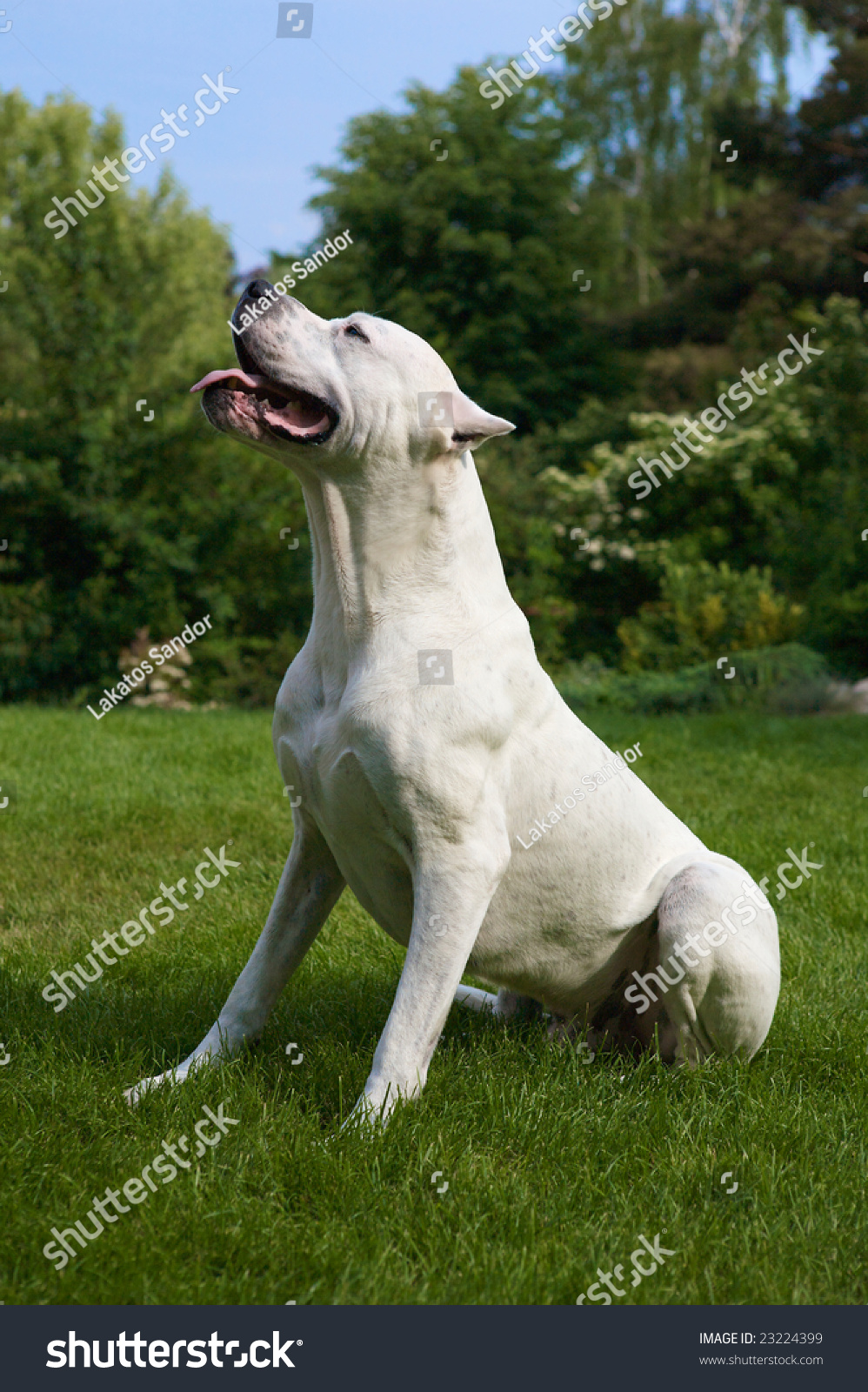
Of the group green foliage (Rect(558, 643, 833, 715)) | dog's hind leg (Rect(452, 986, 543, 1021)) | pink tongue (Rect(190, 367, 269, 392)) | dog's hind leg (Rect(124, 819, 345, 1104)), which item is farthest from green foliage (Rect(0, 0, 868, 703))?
pink tongue (Rect(190, 367, 269, 392))

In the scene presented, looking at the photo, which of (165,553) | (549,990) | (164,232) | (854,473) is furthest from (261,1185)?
(164,232)

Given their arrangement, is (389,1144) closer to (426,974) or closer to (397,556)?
(426,974)

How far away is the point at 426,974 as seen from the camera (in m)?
A: 2.82

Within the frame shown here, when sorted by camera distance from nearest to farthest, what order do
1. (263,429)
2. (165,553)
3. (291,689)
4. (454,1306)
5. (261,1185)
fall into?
(454,1306)
(261,1185)
(263,429)
(291,689)
(165,553)

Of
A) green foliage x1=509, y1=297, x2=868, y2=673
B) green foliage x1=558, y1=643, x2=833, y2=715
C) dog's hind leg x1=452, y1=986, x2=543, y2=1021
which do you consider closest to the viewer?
dog's hind leg x1=452, y1=986, x2=543, y2=1021

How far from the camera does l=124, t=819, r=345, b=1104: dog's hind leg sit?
10.7ft

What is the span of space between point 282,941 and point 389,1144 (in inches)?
28.6

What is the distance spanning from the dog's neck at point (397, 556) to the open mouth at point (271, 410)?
0.14 meters

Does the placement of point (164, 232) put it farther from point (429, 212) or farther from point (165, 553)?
point (165, 553)

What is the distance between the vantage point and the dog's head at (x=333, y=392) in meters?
2.78

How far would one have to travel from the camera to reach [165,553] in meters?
11.3

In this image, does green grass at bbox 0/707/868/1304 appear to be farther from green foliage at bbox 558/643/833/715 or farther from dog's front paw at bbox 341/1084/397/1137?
green foliage at bbox 558/643/833/715

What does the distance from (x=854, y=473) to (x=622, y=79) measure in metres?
18.2

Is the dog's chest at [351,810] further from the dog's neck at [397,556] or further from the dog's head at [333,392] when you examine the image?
the dog's head at [333,392]
